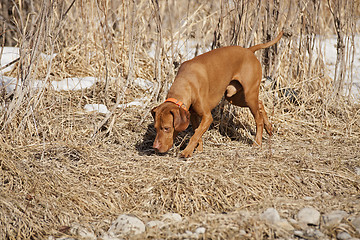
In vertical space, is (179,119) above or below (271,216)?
above

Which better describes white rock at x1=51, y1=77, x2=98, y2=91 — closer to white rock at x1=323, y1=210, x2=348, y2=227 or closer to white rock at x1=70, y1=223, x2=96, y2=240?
white rock at x1=70, y1=223, x2=96, y2=240

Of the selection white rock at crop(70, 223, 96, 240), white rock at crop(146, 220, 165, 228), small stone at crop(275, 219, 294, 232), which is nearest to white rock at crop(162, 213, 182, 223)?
white rock at crop(146, 220, 165, 228)

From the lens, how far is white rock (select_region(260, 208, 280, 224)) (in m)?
2.65

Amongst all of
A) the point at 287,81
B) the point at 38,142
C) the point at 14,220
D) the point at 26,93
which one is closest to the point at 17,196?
the point at 14,220

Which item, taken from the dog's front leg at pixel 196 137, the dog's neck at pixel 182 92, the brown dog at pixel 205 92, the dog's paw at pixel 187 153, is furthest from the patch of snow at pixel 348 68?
the dog's paw at pixel 187 153

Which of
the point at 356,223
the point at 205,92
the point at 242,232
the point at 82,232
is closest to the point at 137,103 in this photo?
the point at 205,92

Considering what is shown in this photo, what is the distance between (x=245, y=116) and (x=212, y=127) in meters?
0.50

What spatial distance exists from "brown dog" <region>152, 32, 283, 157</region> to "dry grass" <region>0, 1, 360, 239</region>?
0.24m

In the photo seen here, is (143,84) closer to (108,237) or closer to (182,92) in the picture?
(182,92)

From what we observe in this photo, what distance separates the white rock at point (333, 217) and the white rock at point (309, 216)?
0.18 ft

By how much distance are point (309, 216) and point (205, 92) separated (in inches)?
77.6

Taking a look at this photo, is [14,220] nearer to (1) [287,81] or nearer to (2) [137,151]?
(2) [137,151]

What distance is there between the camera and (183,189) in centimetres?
313

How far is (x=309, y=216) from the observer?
8.86 feet
